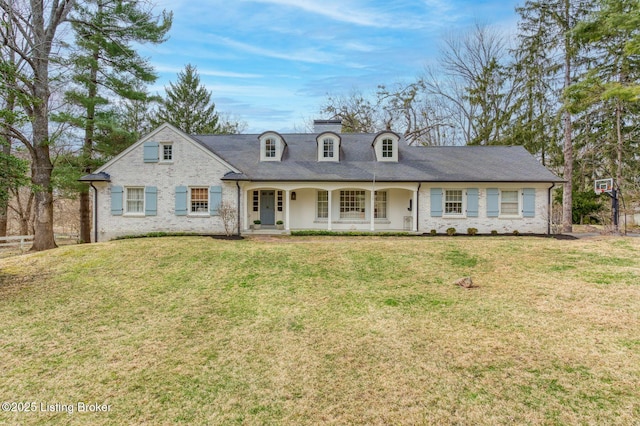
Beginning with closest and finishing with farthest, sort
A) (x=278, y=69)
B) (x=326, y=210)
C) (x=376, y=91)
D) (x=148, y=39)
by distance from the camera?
(x=148, y=39), (x=326, y=210), (x=278, y=69), (x=376, y=91)

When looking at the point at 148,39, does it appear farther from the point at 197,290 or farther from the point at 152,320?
the point at 152,320

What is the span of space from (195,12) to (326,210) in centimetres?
1068

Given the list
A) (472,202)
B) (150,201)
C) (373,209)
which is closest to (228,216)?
(150,201)

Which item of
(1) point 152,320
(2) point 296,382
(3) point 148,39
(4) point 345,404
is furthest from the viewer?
(3) point 148,39

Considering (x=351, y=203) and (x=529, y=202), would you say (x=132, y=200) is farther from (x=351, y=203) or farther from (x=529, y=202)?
(x=529, y=202)

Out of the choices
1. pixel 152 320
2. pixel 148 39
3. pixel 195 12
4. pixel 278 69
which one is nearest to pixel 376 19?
pixel 278 69

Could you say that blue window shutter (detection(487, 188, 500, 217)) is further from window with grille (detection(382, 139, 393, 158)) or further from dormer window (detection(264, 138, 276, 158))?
dormer window (detection(264, 138, 276, 158))

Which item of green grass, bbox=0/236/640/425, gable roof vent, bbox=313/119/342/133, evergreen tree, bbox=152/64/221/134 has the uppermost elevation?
evergreen tree, bbox=152/64/221/134

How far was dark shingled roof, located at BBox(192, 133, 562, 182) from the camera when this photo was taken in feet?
52.9

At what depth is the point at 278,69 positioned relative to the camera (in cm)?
1934

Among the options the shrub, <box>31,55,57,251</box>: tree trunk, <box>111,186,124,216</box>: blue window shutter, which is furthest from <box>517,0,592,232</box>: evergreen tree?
<box>31,55,57,251</box>: tree trunk

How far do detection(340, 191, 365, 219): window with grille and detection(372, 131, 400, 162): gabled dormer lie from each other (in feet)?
7.73

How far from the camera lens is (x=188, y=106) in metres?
32.4

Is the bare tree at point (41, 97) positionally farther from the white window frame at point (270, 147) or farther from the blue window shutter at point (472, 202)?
the blue window shutter at point (472, 202)
